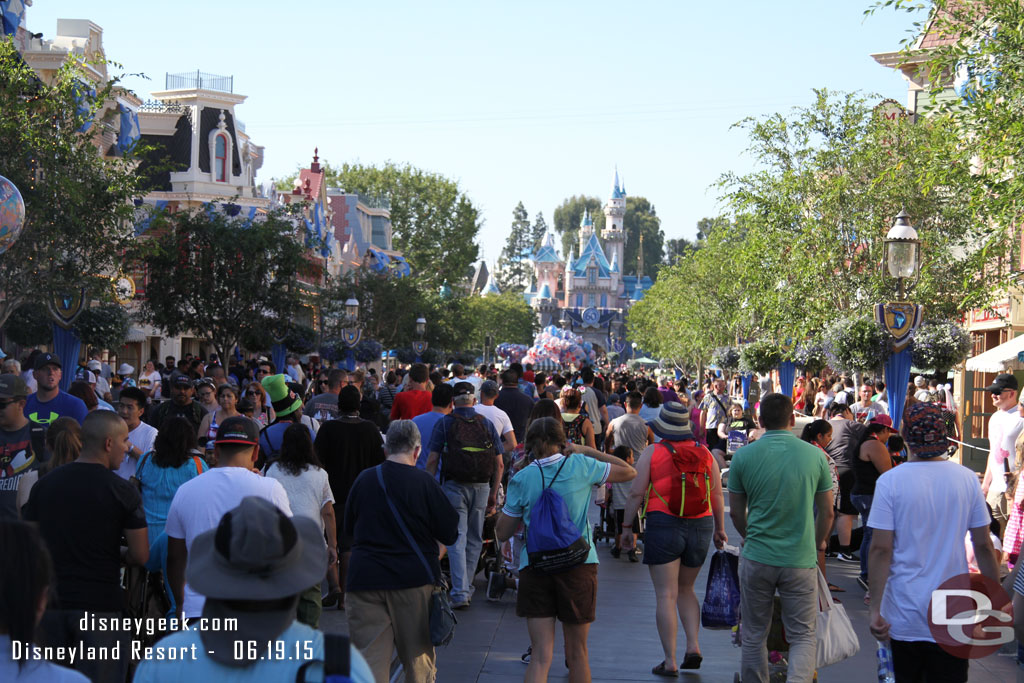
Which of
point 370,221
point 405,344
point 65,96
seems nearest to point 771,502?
point 65,96

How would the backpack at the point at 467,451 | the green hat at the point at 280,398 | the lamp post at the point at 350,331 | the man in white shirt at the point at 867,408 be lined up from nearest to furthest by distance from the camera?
the backpack at the point at 467,451 < the green hat at the point at 280,398 < the man in white shirt at the point at 867,408 < the lamp post at the point at 350,331

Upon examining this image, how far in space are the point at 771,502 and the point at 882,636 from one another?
102 centimetres

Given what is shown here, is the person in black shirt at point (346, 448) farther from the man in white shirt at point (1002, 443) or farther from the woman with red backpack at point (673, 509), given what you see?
the man in white shirt at point (1002, 443)

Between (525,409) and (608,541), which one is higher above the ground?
(525,409)

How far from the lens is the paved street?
7566 millimetres

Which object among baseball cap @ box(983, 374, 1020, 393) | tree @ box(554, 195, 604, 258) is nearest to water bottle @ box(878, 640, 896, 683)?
baseball cap @ box(983, 374, 1020, 393)

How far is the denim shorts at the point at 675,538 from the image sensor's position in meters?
7.46

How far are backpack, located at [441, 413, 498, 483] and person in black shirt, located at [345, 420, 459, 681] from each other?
3.13 meters

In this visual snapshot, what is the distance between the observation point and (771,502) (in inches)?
248

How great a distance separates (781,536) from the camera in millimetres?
6246

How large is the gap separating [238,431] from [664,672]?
3.43 m

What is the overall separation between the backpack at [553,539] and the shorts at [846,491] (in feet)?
17.3

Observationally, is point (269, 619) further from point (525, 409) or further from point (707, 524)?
point (525, 409)

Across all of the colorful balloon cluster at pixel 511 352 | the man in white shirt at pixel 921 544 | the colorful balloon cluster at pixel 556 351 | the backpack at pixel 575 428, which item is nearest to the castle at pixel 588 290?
Answer: the colorful balloon cluster at pixel 511 352
